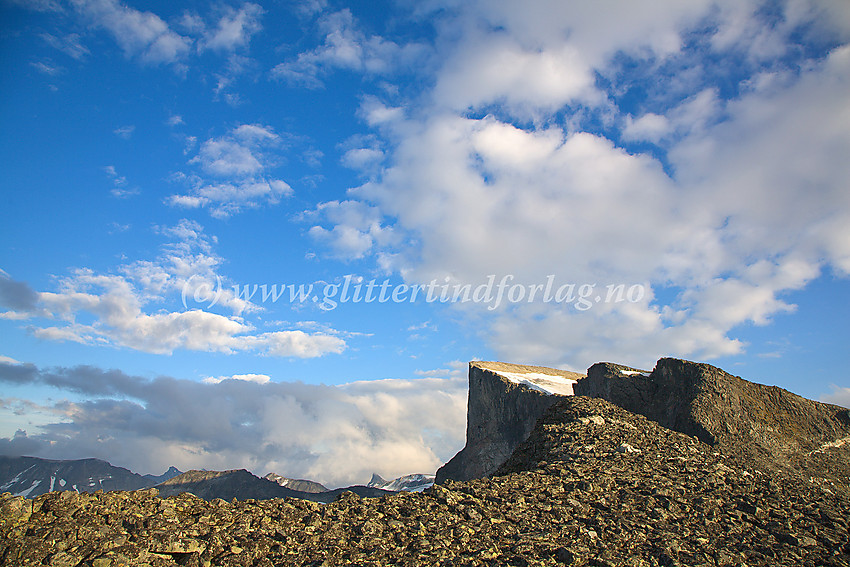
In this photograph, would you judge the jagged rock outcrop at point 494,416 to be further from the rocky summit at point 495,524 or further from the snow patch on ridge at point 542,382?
the rocky summit at point 495,524

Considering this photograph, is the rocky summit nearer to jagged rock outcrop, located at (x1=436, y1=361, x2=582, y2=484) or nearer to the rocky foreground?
the rocky foreground

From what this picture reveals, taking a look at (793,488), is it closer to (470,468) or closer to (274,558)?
(274,558)

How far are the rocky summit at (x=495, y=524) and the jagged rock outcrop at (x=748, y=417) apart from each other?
850 inches

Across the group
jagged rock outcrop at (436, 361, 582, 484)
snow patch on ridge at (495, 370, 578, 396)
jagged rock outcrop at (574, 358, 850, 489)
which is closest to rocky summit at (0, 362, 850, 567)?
jagged rock outcrop at (574, 358, 850, 489)

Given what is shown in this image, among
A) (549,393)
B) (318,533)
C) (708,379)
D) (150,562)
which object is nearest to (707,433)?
(708,379)

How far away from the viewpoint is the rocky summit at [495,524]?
30.4 feet

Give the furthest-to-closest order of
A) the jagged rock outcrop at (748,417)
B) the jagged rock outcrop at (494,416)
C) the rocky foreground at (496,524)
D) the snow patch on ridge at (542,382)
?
the snow patch on ridge at (542,382) → the jagged rock outcrop at (494,416) → the jagged rock outcrop at (748,417) → the rocky foreground at (496,524)

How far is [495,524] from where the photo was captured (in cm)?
1224

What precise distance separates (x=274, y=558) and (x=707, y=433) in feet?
120

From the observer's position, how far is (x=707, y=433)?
1396 inches

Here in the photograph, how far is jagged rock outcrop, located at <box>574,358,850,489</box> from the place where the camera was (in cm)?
3550

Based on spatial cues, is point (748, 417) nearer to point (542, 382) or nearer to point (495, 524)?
point (495, 524)

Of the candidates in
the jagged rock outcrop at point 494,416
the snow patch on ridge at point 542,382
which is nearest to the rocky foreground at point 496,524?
the jagged rock outcrop at point 494,416

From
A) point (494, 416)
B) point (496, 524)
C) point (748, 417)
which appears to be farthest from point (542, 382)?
point (496, 524)
